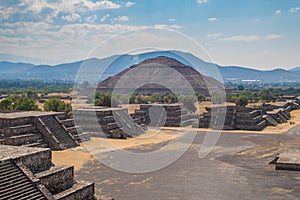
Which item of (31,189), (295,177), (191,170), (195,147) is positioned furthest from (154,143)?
(31,189)

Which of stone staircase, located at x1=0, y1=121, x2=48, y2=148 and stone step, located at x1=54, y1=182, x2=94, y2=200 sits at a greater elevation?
stone staircase, located at x1=0, y1=121, x2=48, y2=148

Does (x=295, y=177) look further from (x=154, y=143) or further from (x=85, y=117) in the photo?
(x=85, y=117)

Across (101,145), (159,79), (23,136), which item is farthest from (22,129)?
(159,79)

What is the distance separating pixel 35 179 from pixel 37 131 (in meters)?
15.3

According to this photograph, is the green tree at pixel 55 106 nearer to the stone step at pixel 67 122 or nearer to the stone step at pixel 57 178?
the stone step at pixel 67 122

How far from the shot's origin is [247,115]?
145 feet

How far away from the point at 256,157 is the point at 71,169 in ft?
52.1

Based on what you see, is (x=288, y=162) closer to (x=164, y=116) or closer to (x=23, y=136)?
(x=23, y=136)

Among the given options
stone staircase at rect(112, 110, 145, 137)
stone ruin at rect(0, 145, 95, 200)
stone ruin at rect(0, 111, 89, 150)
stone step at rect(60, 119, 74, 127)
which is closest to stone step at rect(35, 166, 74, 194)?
stone ruin at rect(0, 145, 95, 200)

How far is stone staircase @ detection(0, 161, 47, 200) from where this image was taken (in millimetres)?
13211

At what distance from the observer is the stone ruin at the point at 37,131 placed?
26.7 metres

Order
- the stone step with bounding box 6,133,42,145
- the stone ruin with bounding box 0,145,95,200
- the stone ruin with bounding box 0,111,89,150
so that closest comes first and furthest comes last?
the stone ruin with bounding box 0,145,95,200 → the stone step with bounding box 6,133,42,145 → the stone ruin with bounding box 0,111,89,150

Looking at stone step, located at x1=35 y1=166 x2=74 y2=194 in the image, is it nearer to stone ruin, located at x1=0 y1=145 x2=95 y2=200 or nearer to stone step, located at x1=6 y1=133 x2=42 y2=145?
stone ruin, located at x1=0 y1=145 x2=95 y2=200

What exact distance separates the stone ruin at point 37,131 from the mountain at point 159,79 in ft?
270
